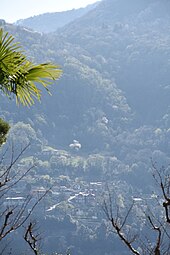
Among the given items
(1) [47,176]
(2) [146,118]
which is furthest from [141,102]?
(1) [47,176]

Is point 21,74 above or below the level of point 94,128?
below

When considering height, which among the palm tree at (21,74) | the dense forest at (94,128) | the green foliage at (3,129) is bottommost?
the palm tree at (21,74)

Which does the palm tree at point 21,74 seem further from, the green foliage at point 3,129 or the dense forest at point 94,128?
the dense forest at point 94,128

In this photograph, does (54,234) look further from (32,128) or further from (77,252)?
(32,128)

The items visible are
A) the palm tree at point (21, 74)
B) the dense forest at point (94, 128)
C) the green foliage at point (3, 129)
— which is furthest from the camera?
the dense forest at point (94, 128)

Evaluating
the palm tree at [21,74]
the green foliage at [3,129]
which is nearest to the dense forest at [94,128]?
the green foliage at [3,129]

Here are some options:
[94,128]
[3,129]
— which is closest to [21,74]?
[3,129]

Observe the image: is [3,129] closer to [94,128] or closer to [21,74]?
[21,74]
